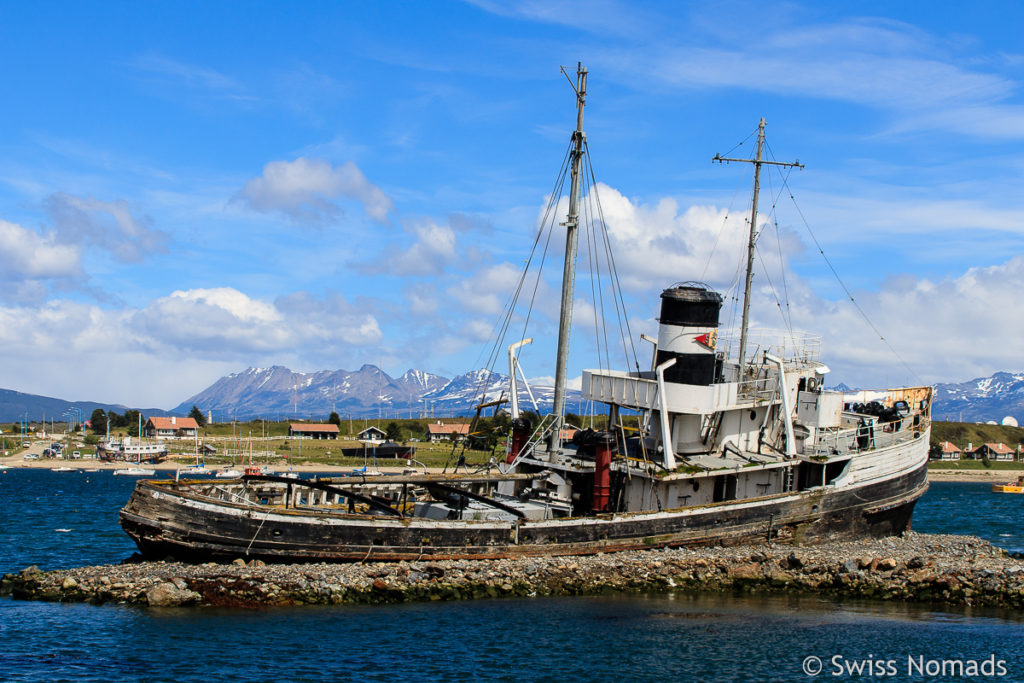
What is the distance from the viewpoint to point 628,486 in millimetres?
33688

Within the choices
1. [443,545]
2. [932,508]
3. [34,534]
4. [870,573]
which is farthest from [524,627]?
[932,508]

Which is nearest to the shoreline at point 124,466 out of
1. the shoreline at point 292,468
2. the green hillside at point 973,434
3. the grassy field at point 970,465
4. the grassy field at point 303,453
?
the shoreline at point 292,468

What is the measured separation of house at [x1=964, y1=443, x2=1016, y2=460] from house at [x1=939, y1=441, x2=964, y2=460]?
1594 millimetres

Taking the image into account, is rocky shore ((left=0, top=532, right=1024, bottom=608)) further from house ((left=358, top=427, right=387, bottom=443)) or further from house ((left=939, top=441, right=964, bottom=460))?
house ((left=939, top=441, right=964, bottom=460))

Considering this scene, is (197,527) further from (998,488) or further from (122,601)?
(998,488)

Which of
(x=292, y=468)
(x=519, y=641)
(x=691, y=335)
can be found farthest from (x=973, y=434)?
(x=519, y=641)

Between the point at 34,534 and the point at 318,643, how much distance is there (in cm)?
2920

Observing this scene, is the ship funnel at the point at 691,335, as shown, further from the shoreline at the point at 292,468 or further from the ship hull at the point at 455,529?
the shoreline at the point at 292,468

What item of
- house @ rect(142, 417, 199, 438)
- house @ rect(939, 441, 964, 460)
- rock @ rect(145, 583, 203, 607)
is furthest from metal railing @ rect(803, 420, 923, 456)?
house @ rect(142, 417, 199, 438)

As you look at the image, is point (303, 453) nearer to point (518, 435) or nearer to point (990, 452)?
point (518, 435)

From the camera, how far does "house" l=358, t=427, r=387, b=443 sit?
473ft

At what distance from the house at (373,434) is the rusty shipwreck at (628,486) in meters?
108

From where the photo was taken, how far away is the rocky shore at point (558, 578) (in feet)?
85.5

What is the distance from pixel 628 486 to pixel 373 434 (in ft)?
387
